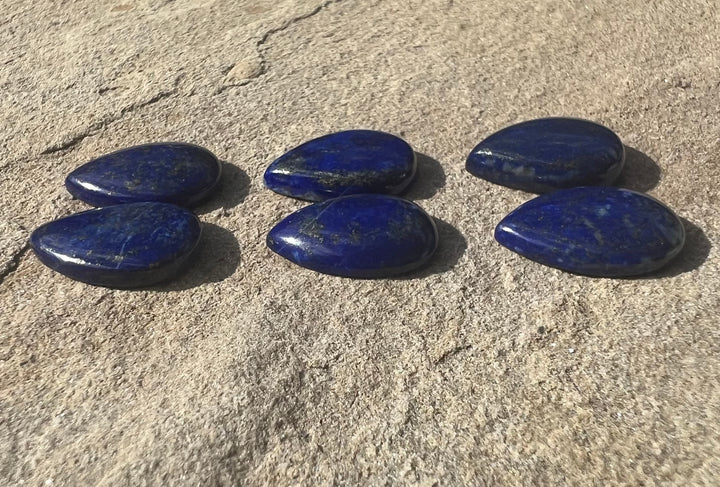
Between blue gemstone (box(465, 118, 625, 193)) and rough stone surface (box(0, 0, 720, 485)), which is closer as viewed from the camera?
rough stone surface (box(0, 0, 720, 485))

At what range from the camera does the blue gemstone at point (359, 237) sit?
1.34m

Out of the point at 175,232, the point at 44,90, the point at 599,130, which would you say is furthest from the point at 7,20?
the point at 599,130

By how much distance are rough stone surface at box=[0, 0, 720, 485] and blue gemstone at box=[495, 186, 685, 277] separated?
42 millimetres

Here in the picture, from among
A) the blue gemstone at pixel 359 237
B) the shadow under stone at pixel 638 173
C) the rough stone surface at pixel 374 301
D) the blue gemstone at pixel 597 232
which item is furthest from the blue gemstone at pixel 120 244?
the shadow under stone at pixel 638 173

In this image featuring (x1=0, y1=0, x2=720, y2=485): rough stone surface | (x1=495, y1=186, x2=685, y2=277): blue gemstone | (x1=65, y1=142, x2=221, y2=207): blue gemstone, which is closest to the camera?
(x1=0, y1=0, x2=720, y2=485): rough stone surface

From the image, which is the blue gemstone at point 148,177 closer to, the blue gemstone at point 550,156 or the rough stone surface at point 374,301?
the rough stone surface at point 374,301

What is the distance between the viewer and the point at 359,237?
134 cm

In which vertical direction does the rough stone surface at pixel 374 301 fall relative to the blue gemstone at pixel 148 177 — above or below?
below

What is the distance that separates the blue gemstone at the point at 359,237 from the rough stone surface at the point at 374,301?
1.6 inches

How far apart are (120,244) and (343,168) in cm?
48

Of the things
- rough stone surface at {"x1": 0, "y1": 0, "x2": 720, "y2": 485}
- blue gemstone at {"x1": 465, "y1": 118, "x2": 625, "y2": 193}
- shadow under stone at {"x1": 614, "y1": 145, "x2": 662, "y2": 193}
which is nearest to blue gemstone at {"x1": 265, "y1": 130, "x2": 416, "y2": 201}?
rough stone surface at {"x1": 0, "y1": 0, "x2": 720, "y2": 485}

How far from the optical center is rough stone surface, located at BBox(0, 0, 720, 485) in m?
1.10

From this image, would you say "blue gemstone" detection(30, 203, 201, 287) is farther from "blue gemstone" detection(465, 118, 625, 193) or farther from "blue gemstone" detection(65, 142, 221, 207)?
"blue gemstone" detection(465, 118, 625, 193)

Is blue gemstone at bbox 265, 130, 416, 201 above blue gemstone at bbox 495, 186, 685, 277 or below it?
above
